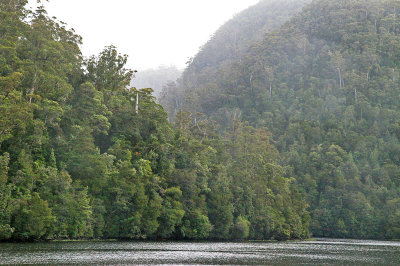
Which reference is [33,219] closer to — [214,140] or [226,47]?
[214,140]

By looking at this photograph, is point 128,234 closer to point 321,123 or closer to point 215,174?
point 215,174

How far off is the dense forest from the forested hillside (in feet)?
62.0

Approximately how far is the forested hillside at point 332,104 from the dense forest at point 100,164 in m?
18.9

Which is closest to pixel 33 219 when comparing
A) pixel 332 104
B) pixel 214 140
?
pixel 214 140

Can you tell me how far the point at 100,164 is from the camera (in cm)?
5734

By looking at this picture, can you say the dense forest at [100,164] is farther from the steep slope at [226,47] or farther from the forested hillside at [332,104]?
the steep slope at [226,47]

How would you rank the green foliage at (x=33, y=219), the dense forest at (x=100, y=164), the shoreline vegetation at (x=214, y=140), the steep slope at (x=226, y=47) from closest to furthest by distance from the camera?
the green foliage at (x=33, y=219) < the dense forest at (x=100, y=164) < the shoreline vegetation at (x=214, y=140) < the steep slope at (x=226, y=47)

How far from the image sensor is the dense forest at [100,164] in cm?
4819

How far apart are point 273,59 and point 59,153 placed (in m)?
91.7

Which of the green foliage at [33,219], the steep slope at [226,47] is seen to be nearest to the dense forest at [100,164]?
the green foliage at [33,219]

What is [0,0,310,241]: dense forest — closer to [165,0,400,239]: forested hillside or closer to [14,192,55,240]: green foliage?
[14,192,55,240]: green foliage

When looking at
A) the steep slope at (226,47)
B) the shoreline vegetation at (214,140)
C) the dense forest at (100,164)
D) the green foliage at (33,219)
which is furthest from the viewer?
the steep slope at (226,47)

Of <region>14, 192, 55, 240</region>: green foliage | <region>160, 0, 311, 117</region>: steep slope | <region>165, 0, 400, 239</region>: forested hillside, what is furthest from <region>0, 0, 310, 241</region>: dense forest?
<region>160, 0, 311, 117</region>: steep slope

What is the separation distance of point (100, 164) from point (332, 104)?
77014mm
